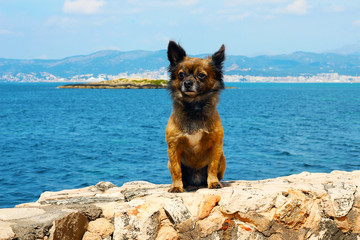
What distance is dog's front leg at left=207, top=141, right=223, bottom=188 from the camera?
6.87 m

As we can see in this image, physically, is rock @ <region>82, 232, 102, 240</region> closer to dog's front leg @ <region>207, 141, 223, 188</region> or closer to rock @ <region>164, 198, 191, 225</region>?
rock @ <region>164, 198, 191, 225</region>

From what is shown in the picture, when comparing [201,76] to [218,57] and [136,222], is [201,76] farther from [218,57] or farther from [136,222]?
[136,222]

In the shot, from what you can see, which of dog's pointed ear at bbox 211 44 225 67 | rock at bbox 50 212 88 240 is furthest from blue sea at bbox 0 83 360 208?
dog's pointed ear at bbox 211 44 225 67

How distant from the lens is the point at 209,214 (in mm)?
6387

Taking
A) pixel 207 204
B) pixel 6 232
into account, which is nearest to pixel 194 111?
pixel 207 204

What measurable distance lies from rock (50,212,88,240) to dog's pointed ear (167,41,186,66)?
2.91 metres

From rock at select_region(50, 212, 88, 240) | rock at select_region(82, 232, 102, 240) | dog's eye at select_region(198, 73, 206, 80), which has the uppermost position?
dog's eye at select_region(198, 73, 206, 80)

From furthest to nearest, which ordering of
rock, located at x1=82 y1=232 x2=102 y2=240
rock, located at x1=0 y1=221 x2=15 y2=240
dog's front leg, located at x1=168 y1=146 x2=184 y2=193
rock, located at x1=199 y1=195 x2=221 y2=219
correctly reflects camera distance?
Result: dog's front leg, located at x1=168 y1=146 x2=184 y2=193 → rock, located at x1=199 y1=195 x2=221 y2=219 → rock, located at x1=82 y1=232 x2=102 y2=240 → rock, located at x1=0 y1=221 x2=15 y2=240

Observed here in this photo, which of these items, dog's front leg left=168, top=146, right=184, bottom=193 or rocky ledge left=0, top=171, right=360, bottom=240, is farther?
dog's front leg left=168, top=146, right=184, bottom=193

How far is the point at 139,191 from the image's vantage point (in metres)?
7.25

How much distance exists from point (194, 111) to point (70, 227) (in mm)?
2698

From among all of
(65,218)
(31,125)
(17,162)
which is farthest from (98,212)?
(31,125)

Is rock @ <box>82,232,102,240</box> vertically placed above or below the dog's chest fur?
below

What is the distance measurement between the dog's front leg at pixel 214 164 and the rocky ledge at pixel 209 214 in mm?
238
